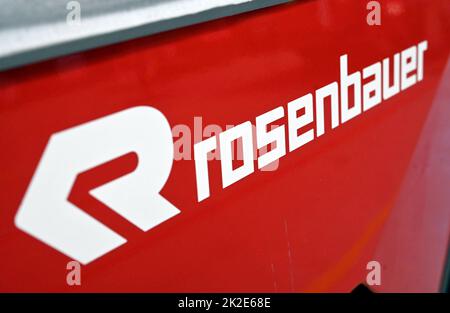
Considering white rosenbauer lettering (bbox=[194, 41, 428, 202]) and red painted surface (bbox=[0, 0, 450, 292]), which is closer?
red painted surface (bbox=[0, 0, 450, 292])

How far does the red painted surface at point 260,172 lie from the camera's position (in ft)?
2.64

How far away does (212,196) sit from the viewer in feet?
3.46

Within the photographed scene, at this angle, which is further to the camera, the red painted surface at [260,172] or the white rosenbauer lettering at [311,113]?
the white rosenbauer lettering at [311,113]

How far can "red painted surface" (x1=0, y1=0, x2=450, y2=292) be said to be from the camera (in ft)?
2.64

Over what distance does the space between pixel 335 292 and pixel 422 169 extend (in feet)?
1.72

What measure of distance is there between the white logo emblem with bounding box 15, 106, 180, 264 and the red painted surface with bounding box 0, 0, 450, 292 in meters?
0.01

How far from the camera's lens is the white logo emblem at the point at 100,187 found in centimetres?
80

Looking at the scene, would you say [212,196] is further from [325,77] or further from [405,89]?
[405,89]

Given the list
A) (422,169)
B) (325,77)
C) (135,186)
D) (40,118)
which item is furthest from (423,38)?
(40,118)

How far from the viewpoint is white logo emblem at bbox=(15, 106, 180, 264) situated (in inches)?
31.6

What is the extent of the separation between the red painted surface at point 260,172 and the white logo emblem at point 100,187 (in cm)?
1

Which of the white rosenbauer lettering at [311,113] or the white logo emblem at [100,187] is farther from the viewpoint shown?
the white rosenbauer lettering at [311,113]

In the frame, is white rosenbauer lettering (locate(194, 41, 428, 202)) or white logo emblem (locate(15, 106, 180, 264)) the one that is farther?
white rosenbauer lettering (locate(194, 41, 428, 202))

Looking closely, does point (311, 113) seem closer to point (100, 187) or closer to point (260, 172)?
point (260, 172)
